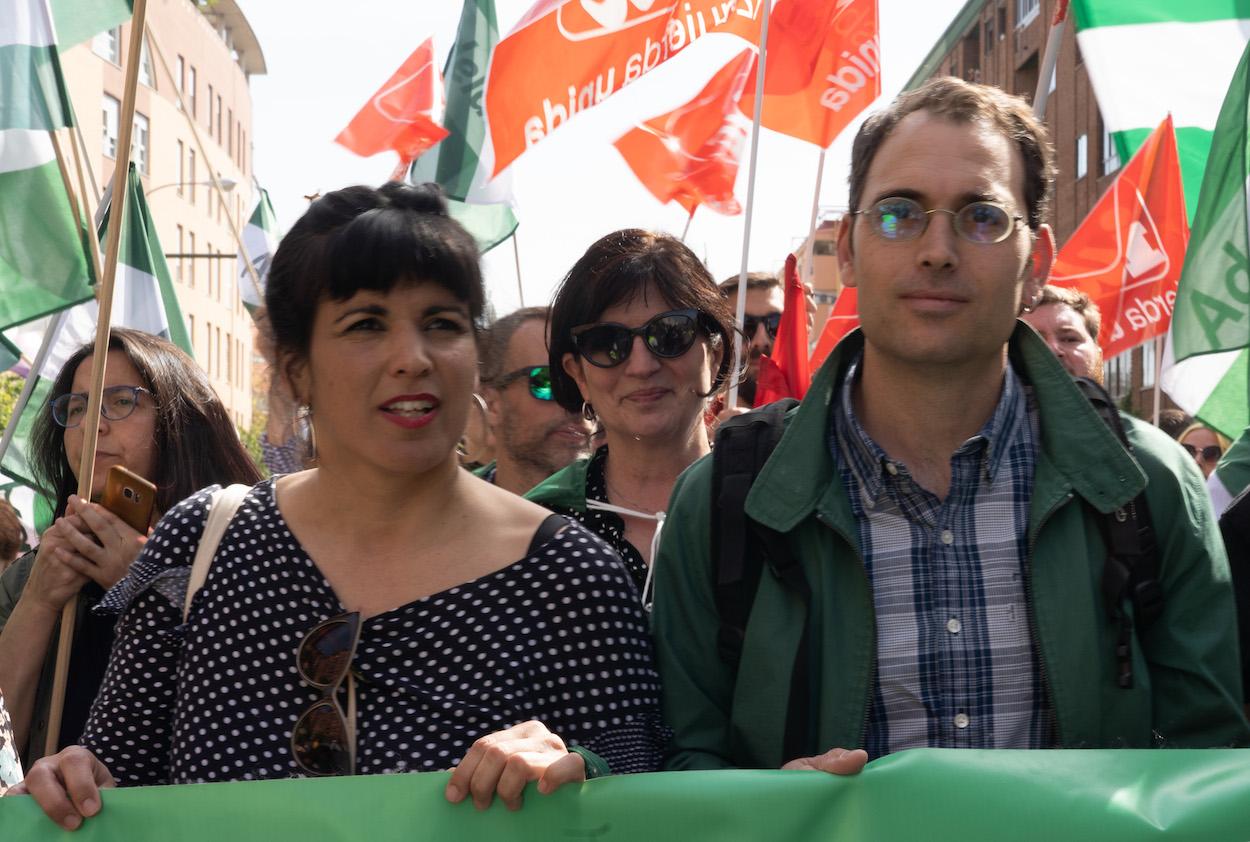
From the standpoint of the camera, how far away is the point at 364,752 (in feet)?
8.01

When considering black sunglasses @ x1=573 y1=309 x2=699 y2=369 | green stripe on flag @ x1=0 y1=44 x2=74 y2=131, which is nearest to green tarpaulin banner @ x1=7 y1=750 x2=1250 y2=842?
black sunglasses @ x1=573 y1=309 x2=699 y2=369

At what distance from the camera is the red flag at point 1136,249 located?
8633 mm

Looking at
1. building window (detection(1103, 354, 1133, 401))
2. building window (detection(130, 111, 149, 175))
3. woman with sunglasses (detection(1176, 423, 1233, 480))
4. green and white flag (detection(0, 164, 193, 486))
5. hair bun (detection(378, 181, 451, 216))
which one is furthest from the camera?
building window (detection(130, 111, 149, 175))

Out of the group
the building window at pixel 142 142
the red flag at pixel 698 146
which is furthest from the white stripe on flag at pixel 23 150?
the building window at pixel 142 142

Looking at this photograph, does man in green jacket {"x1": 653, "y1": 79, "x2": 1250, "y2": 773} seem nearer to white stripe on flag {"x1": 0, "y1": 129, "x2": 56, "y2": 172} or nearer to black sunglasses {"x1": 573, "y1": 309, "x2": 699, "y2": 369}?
black sunglasses {"x1": 573, "y1": 309, "x2": 699, "y2": 369}

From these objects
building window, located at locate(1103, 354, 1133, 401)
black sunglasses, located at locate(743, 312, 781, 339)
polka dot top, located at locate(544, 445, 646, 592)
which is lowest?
building window, located at locate(1103, 354, 1133, 401)

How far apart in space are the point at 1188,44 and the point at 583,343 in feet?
11.4

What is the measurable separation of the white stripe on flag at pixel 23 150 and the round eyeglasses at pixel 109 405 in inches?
39.1

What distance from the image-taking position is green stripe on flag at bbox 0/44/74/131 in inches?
193

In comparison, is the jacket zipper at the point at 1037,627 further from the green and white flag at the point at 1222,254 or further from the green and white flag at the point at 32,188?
the green and white flag at the point at 1222,254

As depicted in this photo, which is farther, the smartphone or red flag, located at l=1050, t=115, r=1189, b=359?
red flag, located at l=1050, t=115, r=1189, b=359

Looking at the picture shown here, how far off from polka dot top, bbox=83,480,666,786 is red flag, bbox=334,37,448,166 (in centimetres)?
765

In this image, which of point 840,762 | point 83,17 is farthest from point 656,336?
point 83,17

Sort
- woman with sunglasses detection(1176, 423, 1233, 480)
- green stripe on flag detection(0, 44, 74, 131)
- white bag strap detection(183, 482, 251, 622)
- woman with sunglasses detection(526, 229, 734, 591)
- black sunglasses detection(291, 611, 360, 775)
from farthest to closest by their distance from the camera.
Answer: woman with sunglasses detection(1176, 423, 1233, 480), green stripe on flag detection(0, 44, 74, 131), woman with sunglasses detection(526, 229, 734, 591), white bag strap detection(183, 482, 251, 622), black sunglasses detection(291, 611, 360, 775)
